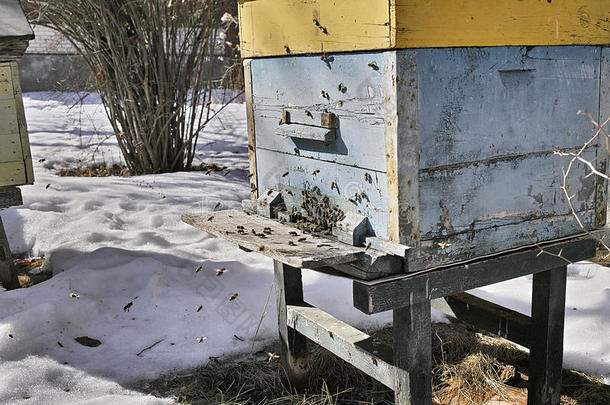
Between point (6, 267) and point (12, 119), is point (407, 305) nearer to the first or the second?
point (12, 119)

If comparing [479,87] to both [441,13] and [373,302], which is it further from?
[373,302]

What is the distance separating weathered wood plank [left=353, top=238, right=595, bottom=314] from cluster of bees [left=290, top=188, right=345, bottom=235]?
26cm

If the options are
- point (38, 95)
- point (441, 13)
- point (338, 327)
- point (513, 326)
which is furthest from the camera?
point (38, 95)

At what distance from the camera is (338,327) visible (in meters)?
2.60

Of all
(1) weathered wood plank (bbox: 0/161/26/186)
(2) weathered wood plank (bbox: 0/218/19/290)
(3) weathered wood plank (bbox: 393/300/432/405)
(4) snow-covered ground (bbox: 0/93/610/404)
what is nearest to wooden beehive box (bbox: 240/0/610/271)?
(3) weathered wood plank (bbox: 393/300/432/405)

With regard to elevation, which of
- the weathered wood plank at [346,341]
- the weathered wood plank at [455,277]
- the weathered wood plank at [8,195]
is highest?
the weathered wood plank at [8,195]

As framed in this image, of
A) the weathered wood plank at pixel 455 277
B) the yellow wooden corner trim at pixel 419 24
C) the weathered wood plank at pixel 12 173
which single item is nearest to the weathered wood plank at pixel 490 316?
the weathered wood plank at pixel 455 277

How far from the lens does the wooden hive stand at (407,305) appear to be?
6.54 ft

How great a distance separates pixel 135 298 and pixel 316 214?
2022 millimetres

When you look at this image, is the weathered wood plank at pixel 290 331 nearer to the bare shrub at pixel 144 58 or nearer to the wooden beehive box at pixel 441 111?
the wooden beehive box at pixel 441 111

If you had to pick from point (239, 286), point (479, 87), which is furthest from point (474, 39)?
point (239, 286)

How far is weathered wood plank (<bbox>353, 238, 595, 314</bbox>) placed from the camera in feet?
6.44

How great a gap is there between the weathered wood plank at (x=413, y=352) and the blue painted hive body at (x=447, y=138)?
247 millimetres

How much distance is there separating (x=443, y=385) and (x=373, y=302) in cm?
131
